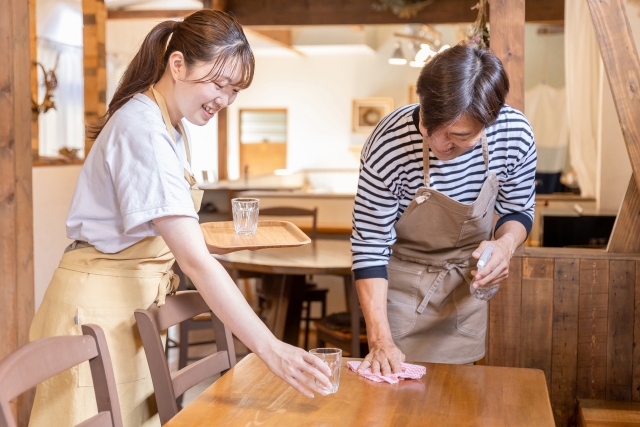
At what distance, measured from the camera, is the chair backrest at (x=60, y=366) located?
111 centimetres

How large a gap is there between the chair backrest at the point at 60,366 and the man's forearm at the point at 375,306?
0.66 metres

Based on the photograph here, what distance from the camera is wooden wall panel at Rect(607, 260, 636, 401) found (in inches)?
102

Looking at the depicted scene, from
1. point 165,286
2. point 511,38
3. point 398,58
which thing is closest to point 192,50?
point 165,286

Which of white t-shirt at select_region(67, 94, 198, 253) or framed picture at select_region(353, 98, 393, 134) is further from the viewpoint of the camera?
framed picture at select_region(353, 98, 393, 134)

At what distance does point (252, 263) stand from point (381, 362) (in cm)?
220

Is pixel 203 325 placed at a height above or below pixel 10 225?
below

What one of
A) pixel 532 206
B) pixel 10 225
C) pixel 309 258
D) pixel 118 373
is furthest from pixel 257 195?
pixel 118 373

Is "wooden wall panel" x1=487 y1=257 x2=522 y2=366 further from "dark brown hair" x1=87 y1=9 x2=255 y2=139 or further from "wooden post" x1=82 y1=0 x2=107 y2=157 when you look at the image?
"wooden post" x1=82 y1=0 x2=107 y2=157

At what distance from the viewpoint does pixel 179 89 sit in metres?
1.52

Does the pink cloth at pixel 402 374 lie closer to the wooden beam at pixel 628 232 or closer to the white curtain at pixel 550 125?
the wooden beam at pixel 628 232

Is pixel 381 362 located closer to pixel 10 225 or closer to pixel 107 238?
pixel 107 238

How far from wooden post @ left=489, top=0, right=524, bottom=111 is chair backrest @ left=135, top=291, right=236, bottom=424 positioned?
146 centimetres

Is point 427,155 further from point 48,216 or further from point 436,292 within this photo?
point 48,216

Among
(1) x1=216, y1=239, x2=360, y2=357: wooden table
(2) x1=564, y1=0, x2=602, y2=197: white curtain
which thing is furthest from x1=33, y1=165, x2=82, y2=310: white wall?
(2) x1=564, y1=0, x2=602, y2=197: white curtain
